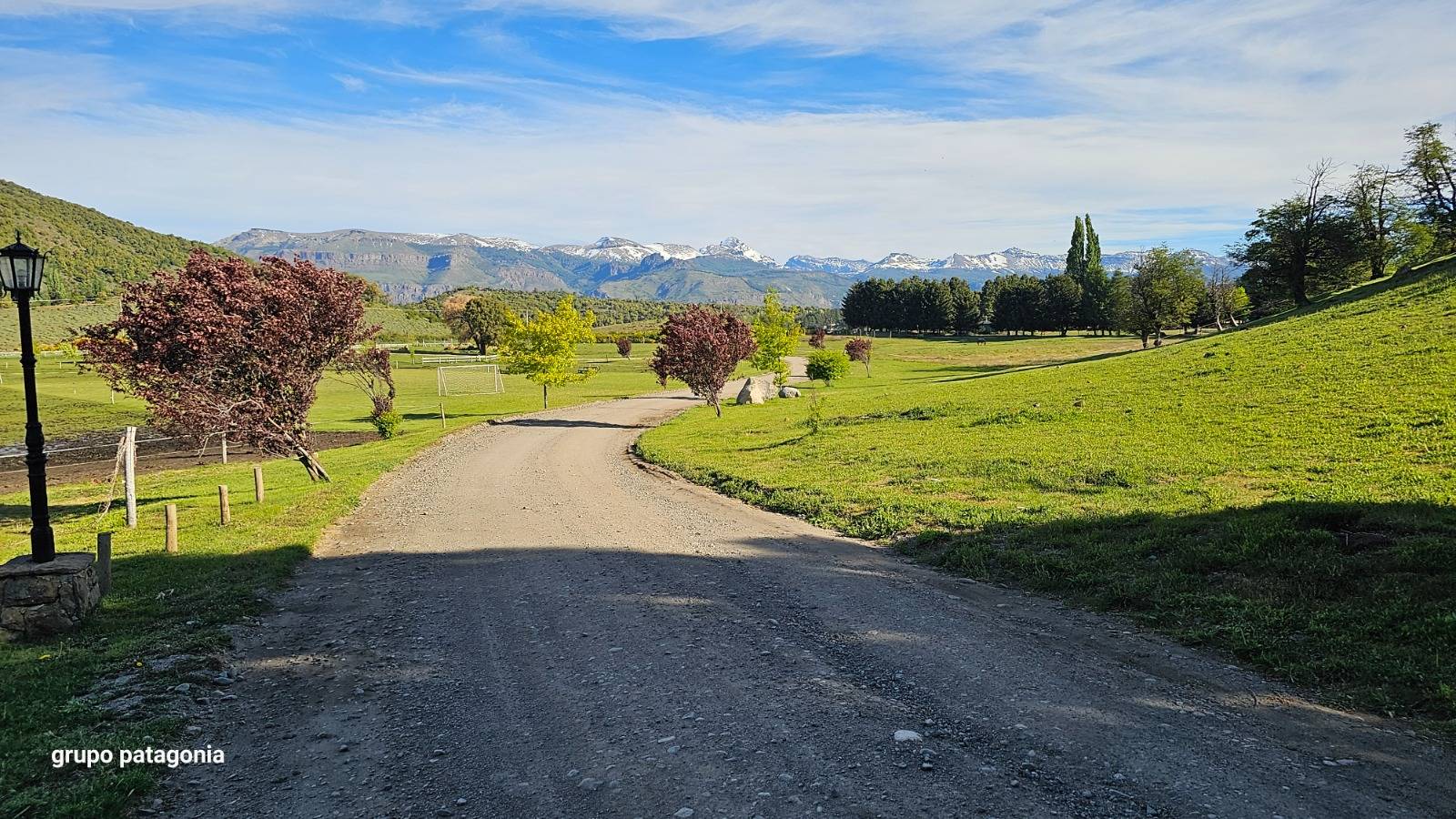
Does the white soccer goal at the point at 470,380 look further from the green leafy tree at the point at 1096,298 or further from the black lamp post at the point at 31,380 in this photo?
the green leafy tree at the point at 1096,298

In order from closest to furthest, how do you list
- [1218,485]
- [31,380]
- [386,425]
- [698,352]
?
[31,380] < [1218,485] < [386,425] < [698,352]

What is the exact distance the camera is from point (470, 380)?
226 ft

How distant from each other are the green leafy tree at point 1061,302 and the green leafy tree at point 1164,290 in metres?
40.0

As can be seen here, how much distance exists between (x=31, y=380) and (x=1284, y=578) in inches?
583

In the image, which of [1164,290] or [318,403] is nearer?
[318,403]

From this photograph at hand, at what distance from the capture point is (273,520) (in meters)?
15.8

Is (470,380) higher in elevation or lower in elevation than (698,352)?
lower

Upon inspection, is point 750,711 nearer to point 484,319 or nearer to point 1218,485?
point 1218,485

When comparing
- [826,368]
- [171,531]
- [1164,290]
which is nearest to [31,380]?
[171,531]

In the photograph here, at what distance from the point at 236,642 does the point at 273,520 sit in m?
7.93

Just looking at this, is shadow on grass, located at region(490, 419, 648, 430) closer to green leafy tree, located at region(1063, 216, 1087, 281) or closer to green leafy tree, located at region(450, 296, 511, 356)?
green leafy tree, located at region(450, 296, 511, 356)

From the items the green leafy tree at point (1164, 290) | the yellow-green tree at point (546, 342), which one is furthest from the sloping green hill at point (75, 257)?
the green leafy tree at point (1164, 290)

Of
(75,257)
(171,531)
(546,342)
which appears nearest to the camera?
(171,531)

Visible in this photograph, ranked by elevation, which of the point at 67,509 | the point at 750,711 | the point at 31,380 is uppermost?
the point at 31,380
